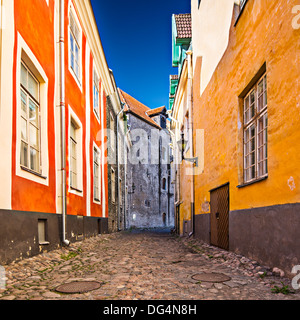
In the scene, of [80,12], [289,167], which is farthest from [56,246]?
[80,12]

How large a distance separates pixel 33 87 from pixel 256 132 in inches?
161

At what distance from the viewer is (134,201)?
2848 centimetres

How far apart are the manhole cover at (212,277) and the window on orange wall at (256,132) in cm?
161

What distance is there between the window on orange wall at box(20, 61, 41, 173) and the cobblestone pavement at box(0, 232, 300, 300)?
163cm

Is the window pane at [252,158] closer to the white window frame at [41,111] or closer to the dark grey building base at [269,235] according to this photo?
the dark grey building base at [269,235]

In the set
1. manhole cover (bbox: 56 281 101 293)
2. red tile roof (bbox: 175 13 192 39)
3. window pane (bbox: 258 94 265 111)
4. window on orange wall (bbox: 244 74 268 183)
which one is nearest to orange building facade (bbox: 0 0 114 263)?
manhole cover (bbox: 56 281 101 293)

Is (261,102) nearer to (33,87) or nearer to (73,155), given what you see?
(33,87)

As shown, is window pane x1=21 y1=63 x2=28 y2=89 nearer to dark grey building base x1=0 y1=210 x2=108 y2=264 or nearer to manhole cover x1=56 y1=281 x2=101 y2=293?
dark grey building base x1=0 y1=210 x2=108 y2=264

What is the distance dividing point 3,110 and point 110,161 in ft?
31.9

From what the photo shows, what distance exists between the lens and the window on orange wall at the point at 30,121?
4.92m

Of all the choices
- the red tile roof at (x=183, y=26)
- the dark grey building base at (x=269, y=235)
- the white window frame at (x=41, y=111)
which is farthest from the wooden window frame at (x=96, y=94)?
the dark grey building base at (x=269, y=235)

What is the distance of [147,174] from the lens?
97.4ft

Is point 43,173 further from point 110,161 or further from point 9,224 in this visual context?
point 110,161

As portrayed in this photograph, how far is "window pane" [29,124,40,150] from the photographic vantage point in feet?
17.2
